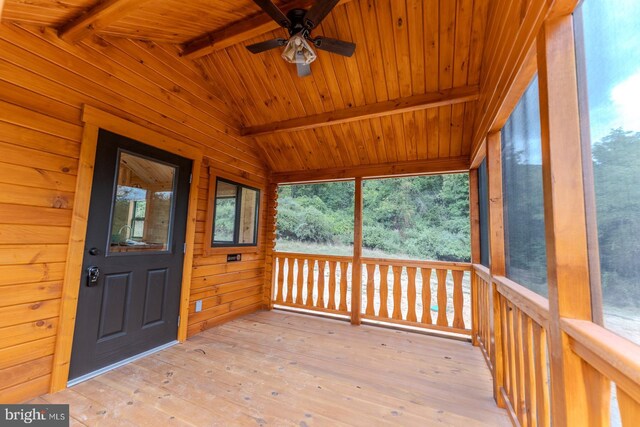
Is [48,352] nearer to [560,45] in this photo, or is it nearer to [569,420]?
[569,420]

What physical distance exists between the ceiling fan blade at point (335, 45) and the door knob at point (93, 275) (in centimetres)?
255

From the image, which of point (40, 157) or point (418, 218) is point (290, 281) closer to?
point (418, 218)

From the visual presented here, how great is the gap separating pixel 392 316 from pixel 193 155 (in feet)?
10.9

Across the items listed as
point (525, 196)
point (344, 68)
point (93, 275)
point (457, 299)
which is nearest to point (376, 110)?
point (344, 68)

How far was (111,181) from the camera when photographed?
2.28 m

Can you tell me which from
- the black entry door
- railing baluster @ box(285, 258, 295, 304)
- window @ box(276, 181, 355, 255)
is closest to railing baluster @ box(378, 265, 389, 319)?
window @ box(276, 181, 355, 255)

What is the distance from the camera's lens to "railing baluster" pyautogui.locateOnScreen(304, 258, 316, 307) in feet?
13.9

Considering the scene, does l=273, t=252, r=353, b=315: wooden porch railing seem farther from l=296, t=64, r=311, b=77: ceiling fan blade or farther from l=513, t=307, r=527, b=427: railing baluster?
l=296, t=64, r=311, b=77: ceiling fan blade

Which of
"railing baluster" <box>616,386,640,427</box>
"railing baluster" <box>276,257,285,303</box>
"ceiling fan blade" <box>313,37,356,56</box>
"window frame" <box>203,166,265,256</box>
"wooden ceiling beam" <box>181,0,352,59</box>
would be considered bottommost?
"railing baluster" <box>276,257,285,303</box>

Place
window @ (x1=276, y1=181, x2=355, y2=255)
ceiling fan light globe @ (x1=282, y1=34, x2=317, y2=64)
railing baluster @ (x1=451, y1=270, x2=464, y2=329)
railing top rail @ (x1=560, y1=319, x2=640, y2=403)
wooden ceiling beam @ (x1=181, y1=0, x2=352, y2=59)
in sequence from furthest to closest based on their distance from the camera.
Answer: window @ (x1=276, y1=181, x2=355, y2=255)
railing baluster @ (x1=451, y1=270, x2=464, y2=329)
wooden ceiling beam @ (x1=181, y1=0, x2=352, y2=59)
ceiling fan light globe @ (x1=282, y1=34, x2=317, y2=64)
railing top rail @ (x1=560, y1=319, x2=640, y2=403)

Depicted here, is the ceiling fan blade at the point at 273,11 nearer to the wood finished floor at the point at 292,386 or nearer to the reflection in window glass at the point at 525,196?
the reflection in window glass at the point at 525,196

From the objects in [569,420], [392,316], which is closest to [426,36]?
[569,420]

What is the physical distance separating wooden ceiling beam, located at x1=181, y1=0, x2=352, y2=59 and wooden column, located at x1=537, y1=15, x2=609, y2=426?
177 centimetres

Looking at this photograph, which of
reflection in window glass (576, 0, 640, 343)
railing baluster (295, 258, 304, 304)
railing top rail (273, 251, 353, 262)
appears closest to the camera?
reflection in window glass (576, 0, 640, 343)
